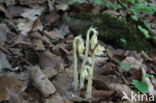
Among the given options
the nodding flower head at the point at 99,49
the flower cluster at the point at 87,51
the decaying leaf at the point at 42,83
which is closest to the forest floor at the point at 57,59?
the decaying leaf at the point at 42,83

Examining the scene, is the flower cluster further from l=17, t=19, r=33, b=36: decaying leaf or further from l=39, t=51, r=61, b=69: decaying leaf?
l=17, t=19, r=33, b=36: decaying leaf

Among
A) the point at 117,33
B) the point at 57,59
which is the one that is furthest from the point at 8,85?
the point at 117,33

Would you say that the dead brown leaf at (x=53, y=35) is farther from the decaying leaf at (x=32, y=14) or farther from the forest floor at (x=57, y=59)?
the decaying leaf at (x=32, y=14)

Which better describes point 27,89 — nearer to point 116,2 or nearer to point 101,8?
point 101,8

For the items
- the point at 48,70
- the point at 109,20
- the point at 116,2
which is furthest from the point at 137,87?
the point at 116,2

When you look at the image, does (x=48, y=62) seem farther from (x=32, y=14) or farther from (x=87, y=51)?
(x=32, y=14)
